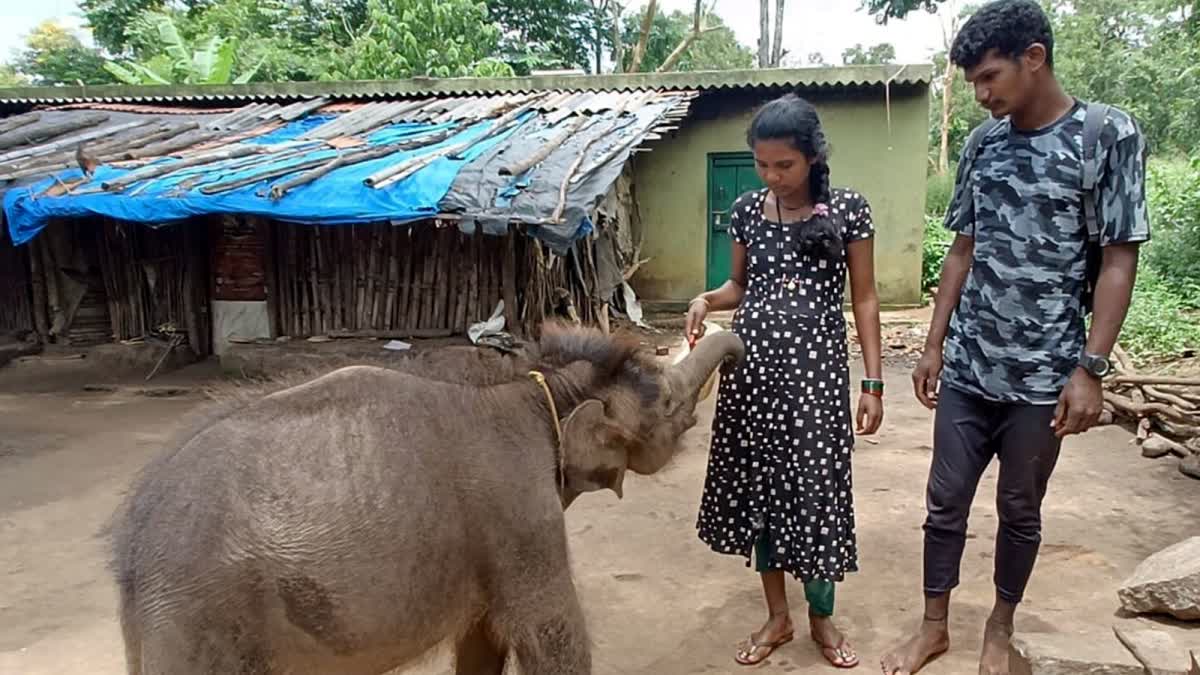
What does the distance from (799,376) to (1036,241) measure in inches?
32.2

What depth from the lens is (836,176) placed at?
39.4ft

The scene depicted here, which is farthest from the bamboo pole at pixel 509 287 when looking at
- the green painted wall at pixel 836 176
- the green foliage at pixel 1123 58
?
the green foliage at pixel 1123 58

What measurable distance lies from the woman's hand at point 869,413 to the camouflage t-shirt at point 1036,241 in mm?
268

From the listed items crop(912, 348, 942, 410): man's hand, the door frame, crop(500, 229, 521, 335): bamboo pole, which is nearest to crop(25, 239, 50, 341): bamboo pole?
crop(500, 229, 521, 335): bamboo pole

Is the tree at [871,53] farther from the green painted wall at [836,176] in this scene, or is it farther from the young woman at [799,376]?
the young woman at [799,376]

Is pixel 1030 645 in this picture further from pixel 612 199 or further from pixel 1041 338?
pixel 612 199

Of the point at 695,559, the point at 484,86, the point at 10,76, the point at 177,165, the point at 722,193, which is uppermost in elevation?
the point at 10,76

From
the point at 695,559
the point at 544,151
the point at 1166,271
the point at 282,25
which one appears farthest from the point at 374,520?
the point at 282,25

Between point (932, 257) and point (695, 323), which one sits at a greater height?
point (695, 323)

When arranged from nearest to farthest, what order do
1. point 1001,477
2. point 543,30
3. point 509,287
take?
point 1001,477
point 509,287
point 543,30

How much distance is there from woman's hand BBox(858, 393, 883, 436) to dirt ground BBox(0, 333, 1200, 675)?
2.90ft

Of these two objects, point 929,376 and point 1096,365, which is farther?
point 929,376

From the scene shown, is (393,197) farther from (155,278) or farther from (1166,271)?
(1166,271)

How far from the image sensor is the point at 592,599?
3791 millimetres
